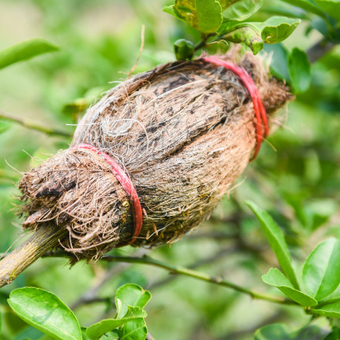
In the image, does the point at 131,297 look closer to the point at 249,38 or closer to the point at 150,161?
the point at 150,161

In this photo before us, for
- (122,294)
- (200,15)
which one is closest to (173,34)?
(200,15)

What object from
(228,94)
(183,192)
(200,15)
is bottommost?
(183,192)

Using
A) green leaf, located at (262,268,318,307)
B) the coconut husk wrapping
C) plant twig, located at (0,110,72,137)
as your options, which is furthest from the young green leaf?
plant twig, located at (0,110,72,137)

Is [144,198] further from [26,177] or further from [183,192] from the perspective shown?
[26,177]

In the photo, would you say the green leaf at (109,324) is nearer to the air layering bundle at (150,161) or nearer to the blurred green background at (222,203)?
the air layering bundle at (150,161)

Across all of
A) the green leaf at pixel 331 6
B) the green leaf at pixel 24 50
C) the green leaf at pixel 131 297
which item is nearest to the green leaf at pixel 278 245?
the green leaf at pixel 131 297
